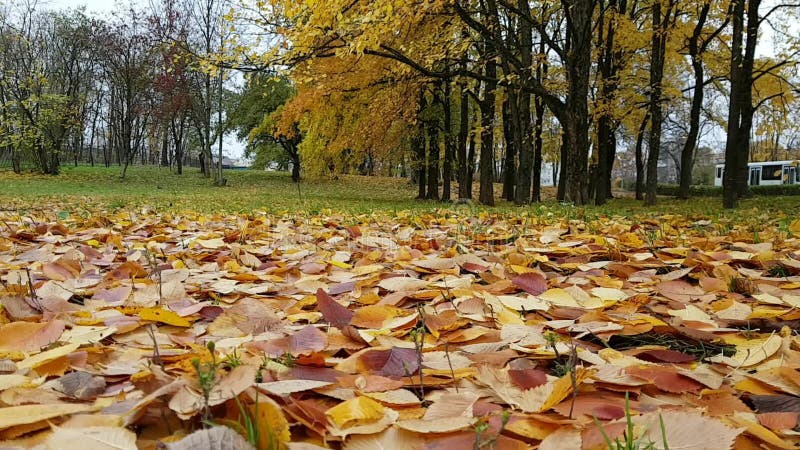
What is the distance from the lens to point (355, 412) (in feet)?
2.53

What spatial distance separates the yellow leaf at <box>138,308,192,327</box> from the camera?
4.12 ft

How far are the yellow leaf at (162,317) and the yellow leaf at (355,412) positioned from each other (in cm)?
68

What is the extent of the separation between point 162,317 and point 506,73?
10308 mm

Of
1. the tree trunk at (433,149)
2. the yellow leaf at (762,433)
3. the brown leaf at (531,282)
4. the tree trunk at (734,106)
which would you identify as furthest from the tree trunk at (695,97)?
the yellow leaf at (762,433)

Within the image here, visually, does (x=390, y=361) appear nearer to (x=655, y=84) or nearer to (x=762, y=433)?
(x=762, y=433)

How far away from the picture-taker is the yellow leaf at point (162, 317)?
125cm

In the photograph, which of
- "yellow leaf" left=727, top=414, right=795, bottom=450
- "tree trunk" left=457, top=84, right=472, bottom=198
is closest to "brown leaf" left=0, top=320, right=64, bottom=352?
"yellow leaf" left=727, top=414, right=795, bottom=450

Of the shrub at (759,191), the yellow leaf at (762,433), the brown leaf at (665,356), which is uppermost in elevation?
the shrub at (759,191)

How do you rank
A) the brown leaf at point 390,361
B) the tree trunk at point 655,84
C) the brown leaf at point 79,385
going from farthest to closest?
the tree trunk at point 655,84 < the brown leaf at point 390,361 < the brown leaf at point 79,385

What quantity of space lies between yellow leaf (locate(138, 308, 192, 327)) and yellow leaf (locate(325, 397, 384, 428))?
0.68 metres

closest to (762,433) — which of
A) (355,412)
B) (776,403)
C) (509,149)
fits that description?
(776,403)

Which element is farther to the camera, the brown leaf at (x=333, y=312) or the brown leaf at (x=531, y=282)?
the brown leaf at (x=531, y=282)

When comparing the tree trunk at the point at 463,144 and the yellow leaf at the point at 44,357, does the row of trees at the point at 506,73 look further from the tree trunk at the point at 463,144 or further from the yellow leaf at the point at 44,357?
the yellow leaf at the point at 44,357

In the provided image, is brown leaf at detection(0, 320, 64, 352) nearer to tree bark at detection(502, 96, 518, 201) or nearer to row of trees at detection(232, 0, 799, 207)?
row of trees at detection(232, 0, 799, 207)
